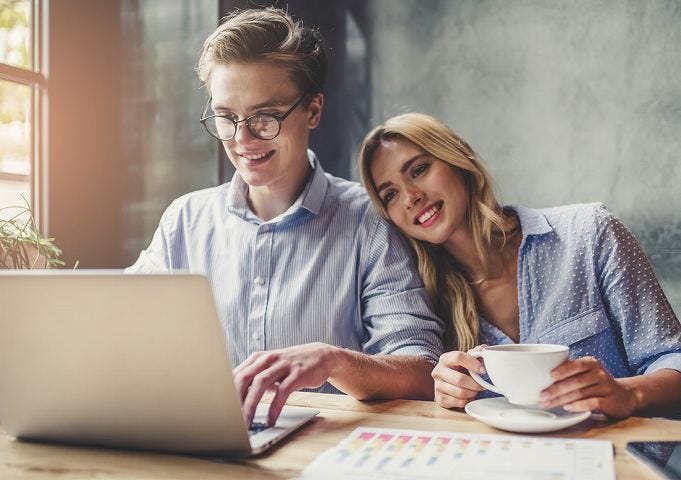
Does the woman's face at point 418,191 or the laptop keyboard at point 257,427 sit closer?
the laptop keyboard at point 257,427

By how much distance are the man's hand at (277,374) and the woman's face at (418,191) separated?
612mm

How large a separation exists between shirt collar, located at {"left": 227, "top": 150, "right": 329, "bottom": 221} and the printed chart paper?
83 centimetres

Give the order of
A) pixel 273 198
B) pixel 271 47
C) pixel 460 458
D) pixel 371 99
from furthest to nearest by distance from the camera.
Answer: pixel 371 99 < pixel 273 198 < pixel 271 47 < pixel 460 458

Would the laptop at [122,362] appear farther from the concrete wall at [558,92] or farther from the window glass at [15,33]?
the concrete wall at [558,92]

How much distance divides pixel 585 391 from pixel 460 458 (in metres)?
0.29

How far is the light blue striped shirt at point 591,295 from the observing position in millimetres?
1514

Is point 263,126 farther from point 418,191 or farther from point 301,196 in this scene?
point 418,191

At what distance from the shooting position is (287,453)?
86cm

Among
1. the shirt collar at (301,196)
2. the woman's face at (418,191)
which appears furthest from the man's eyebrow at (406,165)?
the shirt collar at (301,196)

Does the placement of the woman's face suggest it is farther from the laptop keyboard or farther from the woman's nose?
the laptop keyboard

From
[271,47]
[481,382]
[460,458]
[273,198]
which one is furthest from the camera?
[273,198]

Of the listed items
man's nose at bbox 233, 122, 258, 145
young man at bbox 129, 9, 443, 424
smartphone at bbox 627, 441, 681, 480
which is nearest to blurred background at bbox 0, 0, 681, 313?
young man at bbox 129, 9, 443, 424

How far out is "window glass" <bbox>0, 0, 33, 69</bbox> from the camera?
2.29 m

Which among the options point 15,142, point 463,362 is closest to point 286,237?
point 463,362
